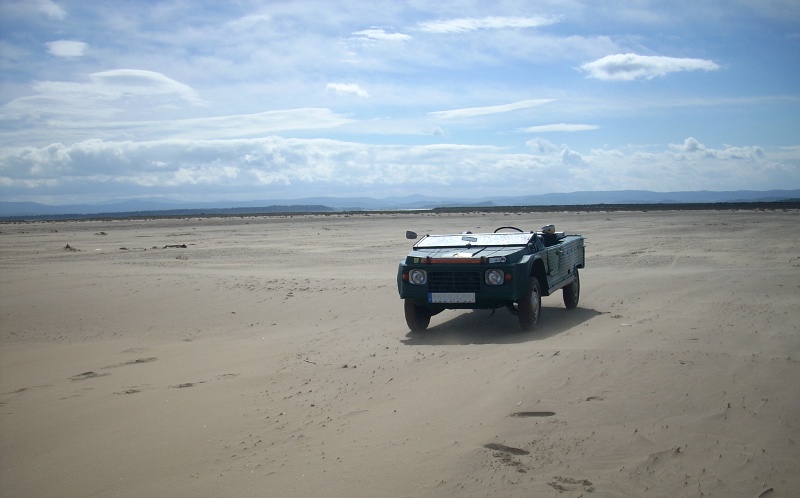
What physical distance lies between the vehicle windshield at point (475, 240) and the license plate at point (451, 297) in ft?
3.77

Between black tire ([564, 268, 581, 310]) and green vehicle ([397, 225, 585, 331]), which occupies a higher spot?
green vehicle ([397, 225, 585, 331])

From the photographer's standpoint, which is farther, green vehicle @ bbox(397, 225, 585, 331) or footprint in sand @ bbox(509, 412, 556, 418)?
green vehicle @ bbox(397, 225, 585, 331)

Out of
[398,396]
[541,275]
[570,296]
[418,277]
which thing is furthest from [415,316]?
[398,396]

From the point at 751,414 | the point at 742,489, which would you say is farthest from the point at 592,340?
the point at 742,489

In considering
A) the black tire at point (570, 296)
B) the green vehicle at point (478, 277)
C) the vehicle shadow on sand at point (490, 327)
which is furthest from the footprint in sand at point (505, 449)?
the black tire at point (570, 296)

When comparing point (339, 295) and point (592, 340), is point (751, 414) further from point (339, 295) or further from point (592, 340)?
point (339, 295)

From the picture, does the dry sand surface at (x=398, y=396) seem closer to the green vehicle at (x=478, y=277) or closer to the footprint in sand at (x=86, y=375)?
the footprint in sand at (x=86, y=375)

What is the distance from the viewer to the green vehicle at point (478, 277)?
9656mm

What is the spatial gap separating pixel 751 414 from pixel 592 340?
3.13 meters

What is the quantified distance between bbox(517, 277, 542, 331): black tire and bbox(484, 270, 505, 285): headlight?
43cm

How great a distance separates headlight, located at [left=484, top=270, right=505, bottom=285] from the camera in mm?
9625

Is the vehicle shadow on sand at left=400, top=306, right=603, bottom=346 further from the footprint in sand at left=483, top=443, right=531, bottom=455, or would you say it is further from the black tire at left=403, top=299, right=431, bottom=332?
the footprint in sand at left=483, top=443, right=531, bottom=455

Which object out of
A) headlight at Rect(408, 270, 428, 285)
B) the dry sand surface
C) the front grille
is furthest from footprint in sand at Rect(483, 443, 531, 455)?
headlight at Rect(408, 270, 428, 285)

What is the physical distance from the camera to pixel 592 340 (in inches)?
342
